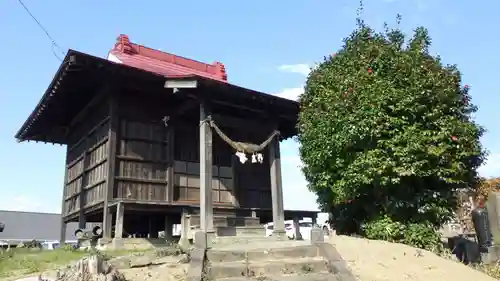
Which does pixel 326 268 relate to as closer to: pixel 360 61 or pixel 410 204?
pixel 410 204

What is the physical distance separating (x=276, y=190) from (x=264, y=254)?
5.37 m

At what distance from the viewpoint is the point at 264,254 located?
859 cm

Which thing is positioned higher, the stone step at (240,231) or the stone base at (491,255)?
the stone step at (240,231)

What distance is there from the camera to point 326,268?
327 inches

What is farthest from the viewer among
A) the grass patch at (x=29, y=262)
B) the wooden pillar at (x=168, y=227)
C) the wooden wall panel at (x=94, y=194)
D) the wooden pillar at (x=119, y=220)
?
the wooden pillar at (x=168, y=227)

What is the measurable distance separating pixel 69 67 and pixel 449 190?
1076cm

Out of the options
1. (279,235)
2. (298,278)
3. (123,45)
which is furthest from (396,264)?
(123,45)

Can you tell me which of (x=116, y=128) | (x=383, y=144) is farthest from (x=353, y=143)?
(x=116, y=128)

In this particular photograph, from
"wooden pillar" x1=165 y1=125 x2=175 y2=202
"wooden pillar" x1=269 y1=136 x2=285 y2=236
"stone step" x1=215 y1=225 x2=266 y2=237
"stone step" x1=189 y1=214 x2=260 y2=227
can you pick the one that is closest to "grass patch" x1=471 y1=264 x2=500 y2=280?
"wooden pillar" x1=269 y1=136 x2=285 y2=236

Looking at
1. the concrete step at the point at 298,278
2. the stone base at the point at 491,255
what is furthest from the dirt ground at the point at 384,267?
the stone base at the point at 491,255

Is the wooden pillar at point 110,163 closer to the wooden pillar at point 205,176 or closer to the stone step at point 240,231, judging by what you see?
the wooden pillar at point 205,176

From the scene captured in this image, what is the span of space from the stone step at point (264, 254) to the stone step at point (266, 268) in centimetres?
18

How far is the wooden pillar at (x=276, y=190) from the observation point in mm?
13555

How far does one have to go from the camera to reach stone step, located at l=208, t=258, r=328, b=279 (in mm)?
7867
